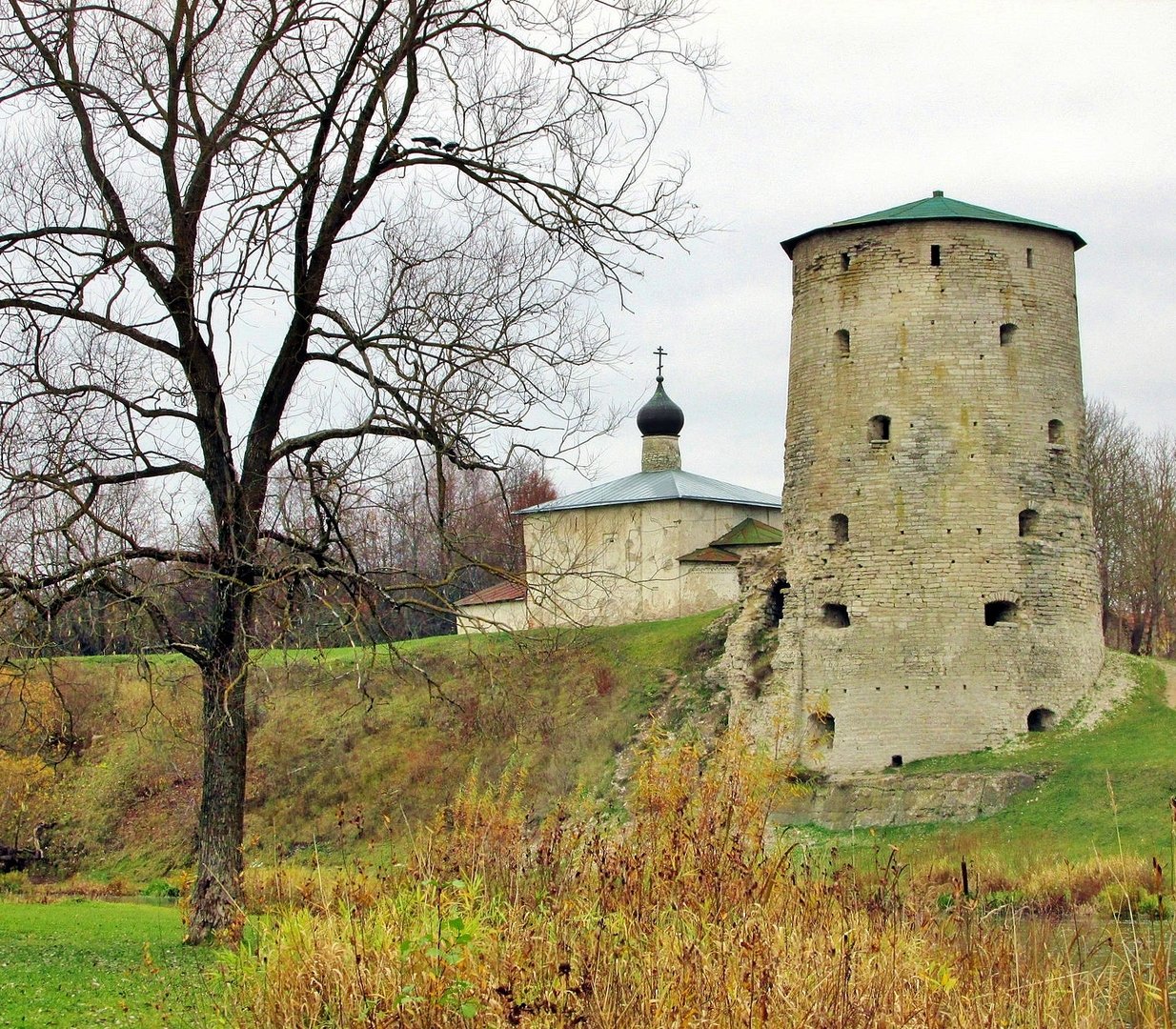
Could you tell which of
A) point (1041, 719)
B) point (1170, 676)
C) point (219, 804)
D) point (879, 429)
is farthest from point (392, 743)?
point (219, 804)

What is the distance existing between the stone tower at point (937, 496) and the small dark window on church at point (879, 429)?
0.03 m

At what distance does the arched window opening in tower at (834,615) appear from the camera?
2892cm

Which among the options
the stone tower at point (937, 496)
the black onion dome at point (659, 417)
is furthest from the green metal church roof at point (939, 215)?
the black onion dome at point (659, 417)

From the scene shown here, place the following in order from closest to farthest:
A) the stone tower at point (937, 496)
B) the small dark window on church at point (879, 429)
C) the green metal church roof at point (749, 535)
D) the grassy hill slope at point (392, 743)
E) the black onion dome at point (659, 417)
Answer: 1. the stone tower at point (937, 496)
2. the small dark window on church at point (879, 429)
3. the grassy hill slope at point (392, 743)
4. the green metal church roof at point (749, 535)
5. the black onion dome at point (659, 417)

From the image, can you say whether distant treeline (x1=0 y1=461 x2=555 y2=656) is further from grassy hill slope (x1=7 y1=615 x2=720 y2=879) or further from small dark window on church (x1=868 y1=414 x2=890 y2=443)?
grassy hill slope (x1=7 y1=615 x2=720 y2=879)

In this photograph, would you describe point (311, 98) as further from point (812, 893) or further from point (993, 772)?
point (993, 772)

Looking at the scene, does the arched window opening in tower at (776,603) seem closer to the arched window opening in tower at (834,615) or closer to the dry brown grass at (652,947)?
the arched window opening in tower at (834,615)

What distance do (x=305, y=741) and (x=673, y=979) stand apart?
2986 cm

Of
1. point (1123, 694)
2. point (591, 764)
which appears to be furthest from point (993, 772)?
point (591, 764)

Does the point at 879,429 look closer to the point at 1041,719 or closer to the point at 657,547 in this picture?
the point at 1041,719

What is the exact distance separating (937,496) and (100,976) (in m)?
19.8

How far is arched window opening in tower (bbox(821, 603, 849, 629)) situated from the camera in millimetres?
28922

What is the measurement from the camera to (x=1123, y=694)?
28406 mm

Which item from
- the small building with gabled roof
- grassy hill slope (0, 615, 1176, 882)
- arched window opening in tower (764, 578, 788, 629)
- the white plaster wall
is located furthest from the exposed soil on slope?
the white plaster wall
